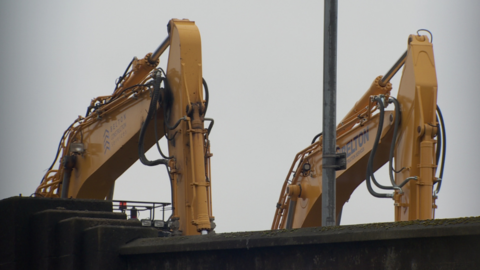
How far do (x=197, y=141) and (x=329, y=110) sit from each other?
4.47m

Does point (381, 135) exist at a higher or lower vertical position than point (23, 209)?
higher

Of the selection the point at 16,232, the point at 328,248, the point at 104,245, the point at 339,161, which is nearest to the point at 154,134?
the point at 339,161

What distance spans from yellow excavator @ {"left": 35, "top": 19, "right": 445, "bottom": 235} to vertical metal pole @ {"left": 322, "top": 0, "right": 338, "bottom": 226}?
3839 millimetres

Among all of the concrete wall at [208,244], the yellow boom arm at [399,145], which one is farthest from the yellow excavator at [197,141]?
the concrete wall at [208,244]

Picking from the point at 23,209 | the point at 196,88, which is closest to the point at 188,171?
the point at 196,88

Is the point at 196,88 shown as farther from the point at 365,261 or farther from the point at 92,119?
the point at 365,261

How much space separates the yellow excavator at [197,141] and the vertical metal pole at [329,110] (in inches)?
151

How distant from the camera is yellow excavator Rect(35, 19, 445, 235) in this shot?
517 inches

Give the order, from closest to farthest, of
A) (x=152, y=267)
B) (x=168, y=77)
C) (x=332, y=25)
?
(x=152, y=267)
(x=332, y=25)
(x=168, y=77)

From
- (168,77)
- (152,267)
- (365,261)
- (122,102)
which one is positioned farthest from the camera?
(122,102)

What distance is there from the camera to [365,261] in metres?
5.70

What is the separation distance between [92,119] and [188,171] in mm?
4410

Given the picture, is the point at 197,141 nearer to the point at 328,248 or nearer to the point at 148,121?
the point at 148,121

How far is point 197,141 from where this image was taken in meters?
13.1
